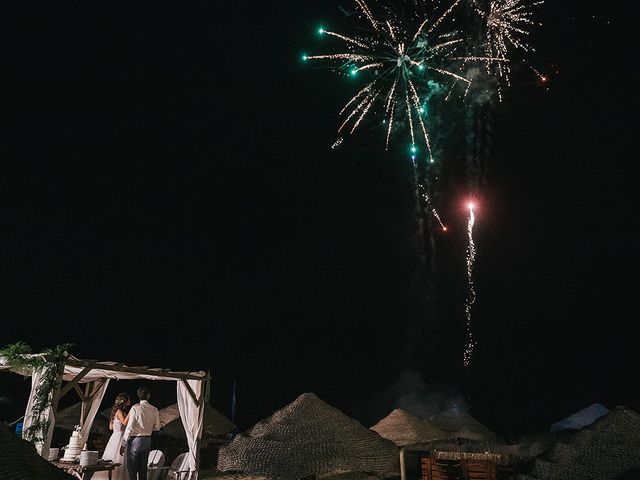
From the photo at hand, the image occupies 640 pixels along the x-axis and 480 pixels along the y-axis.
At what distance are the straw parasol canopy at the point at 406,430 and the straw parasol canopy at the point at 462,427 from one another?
1.03 meters

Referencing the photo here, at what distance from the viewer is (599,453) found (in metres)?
7.46

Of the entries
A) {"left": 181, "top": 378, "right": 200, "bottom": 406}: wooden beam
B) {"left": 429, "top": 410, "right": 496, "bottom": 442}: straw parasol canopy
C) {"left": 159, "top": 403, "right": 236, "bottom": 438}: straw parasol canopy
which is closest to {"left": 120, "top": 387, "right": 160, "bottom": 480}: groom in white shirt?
{"left": 181, "top": 378, "right": 200, "bottom": 406}: wooden beam

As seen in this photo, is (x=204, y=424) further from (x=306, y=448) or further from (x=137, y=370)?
(x=306, y=448)

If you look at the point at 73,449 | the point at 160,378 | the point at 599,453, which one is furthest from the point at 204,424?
the point at 599,453

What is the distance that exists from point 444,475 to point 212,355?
43673 millimetres

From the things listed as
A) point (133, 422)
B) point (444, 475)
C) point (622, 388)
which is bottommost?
point (444, 475)

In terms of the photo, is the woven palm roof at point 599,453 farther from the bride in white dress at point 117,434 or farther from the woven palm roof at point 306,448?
the bride in white dress at point 117,434

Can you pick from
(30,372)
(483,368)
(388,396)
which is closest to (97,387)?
(30,372)

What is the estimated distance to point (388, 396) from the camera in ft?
186

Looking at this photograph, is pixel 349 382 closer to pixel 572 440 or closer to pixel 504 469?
pixel 504 469

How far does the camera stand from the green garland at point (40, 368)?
25.3ft

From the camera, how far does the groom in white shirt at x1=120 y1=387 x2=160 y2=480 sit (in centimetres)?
875

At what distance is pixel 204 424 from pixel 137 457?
8392 mm

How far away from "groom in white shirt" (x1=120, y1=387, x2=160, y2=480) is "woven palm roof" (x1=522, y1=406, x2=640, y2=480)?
628 centimetres
